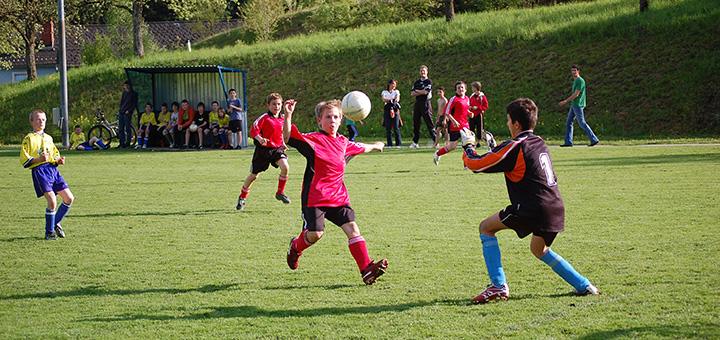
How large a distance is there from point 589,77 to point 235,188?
773 inches

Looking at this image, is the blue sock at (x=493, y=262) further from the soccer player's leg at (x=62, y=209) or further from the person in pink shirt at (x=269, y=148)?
the person in pink shirt at (x=269, y=148)

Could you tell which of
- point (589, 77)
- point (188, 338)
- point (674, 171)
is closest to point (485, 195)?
point (674, 171)

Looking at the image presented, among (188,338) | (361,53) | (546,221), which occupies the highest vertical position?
(361,53)

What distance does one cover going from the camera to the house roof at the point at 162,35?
7156 centimetres

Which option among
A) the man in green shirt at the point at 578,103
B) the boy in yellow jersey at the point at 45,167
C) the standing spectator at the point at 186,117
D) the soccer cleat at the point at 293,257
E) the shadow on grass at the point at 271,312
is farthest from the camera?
the standing spectator at the point at 186,117

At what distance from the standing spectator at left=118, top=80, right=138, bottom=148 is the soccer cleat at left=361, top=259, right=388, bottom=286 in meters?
22.9

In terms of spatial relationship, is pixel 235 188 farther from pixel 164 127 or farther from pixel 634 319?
pixel 164 127

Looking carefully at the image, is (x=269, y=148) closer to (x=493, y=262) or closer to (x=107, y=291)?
(x=107, y=291)

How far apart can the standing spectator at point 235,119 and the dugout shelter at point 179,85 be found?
6.24ft

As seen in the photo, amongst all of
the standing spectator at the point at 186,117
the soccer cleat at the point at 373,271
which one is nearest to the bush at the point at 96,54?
the standing spectator at the point at 186,117

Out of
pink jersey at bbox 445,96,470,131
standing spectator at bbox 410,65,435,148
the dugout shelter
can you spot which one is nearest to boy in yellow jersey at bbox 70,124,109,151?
the dugout shelter

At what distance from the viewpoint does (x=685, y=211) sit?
11430 millimetres

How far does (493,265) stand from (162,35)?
70.0 m

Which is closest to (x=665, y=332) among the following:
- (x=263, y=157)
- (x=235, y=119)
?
(x=263, y=157)
